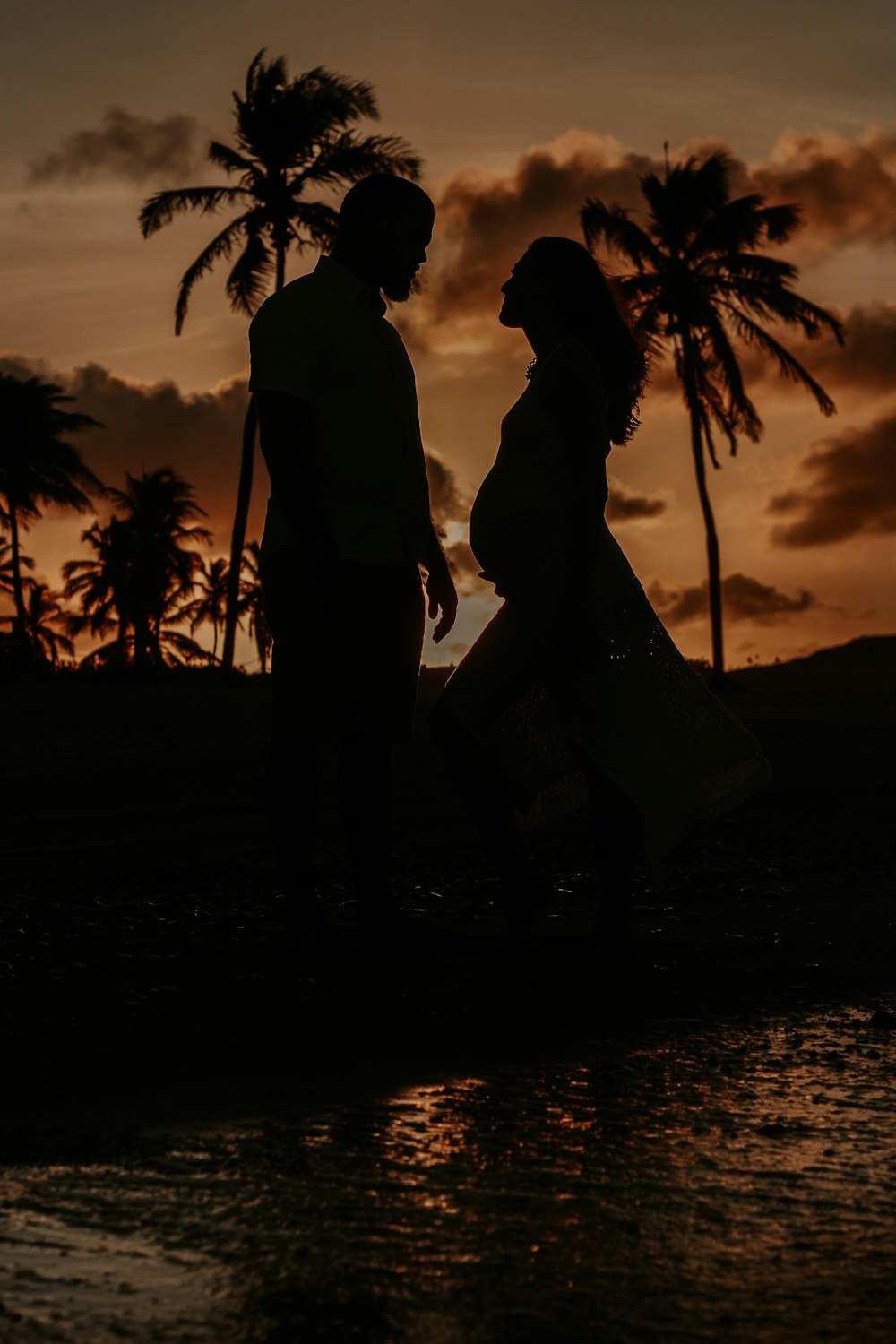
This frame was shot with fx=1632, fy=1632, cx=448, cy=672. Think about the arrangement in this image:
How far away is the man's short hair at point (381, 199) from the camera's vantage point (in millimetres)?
4215

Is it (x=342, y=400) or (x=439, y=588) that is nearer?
(x=342, y=400)

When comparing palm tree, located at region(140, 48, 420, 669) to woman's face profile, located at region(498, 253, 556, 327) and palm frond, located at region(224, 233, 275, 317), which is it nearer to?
palm frond, located at region(224, 233, 275, 317)

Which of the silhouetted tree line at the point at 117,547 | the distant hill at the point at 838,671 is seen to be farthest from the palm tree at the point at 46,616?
the distant hill at the point at 838,671

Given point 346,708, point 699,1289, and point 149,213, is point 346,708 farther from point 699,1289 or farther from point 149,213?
point 149,213

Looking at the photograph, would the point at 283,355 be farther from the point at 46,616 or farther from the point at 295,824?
the point at 46,616

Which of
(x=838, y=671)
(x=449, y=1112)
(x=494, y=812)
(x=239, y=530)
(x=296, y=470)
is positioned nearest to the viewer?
(x=449, y=1112)

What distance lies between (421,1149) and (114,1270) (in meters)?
0.59

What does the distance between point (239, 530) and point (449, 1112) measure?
1017 inches

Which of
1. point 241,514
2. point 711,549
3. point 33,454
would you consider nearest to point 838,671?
point 711,549

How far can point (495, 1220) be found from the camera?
205cm

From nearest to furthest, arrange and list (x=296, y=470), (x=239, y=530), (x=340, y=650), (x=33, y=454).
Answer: (x=296, y=470), (x=340, y=650), (x=239, y=530), (x=33, y=454)

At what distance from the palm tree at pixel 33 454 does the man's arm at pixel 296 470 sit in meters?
38.7

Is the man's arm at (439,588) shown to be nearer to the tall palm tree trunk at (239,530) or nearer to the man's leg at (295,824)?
the man's leg at (295,824)

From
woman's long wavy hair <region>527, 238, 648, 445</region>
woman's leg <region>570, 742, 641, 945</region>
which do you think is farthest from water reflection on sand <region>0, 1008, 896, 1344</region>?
woman's long wavy hair <region>527, 238, 648, 445</region>
